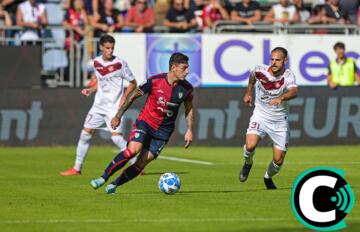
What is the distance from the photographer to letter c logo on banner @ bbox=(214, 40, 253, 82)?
83.8 feet

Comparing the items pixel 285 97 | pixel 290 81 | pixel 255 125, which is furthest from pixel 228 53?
pixel 285 97

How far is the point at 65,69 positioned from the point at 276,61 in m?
11.1

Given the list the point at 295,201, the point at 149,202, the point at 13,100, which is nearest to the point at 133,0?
the point at 13,100

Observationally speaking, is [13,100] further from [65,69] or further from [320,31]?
[320,31]

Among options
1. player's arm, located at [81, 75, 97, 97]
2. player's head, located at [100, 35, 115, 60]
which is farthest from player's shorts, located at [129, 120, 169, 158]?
player's arm, located at [81, 75, 97, 97]

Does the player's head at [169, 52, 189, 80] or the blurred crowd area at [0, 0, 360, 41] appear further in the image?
the blurred crowd area at [0, 0, 360, 41]

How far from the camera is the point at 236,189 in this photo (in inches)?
616

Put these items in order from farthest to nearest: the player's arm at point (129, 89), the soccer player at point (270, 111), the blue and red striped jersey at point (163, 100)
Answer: the player's arm at point (129, 89), the soccer player at point (270, 111), the blue and red striped jersey at point (163, 100)

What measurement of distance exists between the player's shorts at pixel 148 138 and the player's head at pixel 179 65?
810 millimetres

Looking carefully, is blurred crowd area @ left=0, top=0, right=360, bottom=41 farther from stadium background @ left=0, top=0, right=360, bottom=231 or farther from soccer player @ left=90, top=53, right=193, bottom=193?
soccer player @ left=90, top=53, right=193, bottom=193

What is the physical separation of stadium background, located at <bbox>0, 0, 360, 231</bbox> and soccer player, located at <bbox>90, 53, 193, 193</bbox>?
8565mm

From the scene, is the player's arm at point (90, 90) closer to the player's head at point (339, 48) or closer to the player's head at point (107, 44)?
the player's head at point (107, 44)

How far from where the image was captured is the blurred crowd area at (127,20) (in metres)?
25.3

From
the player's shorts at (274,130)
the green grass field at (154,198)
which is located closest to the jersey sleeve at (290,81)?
the player's shorts at (274,130)
